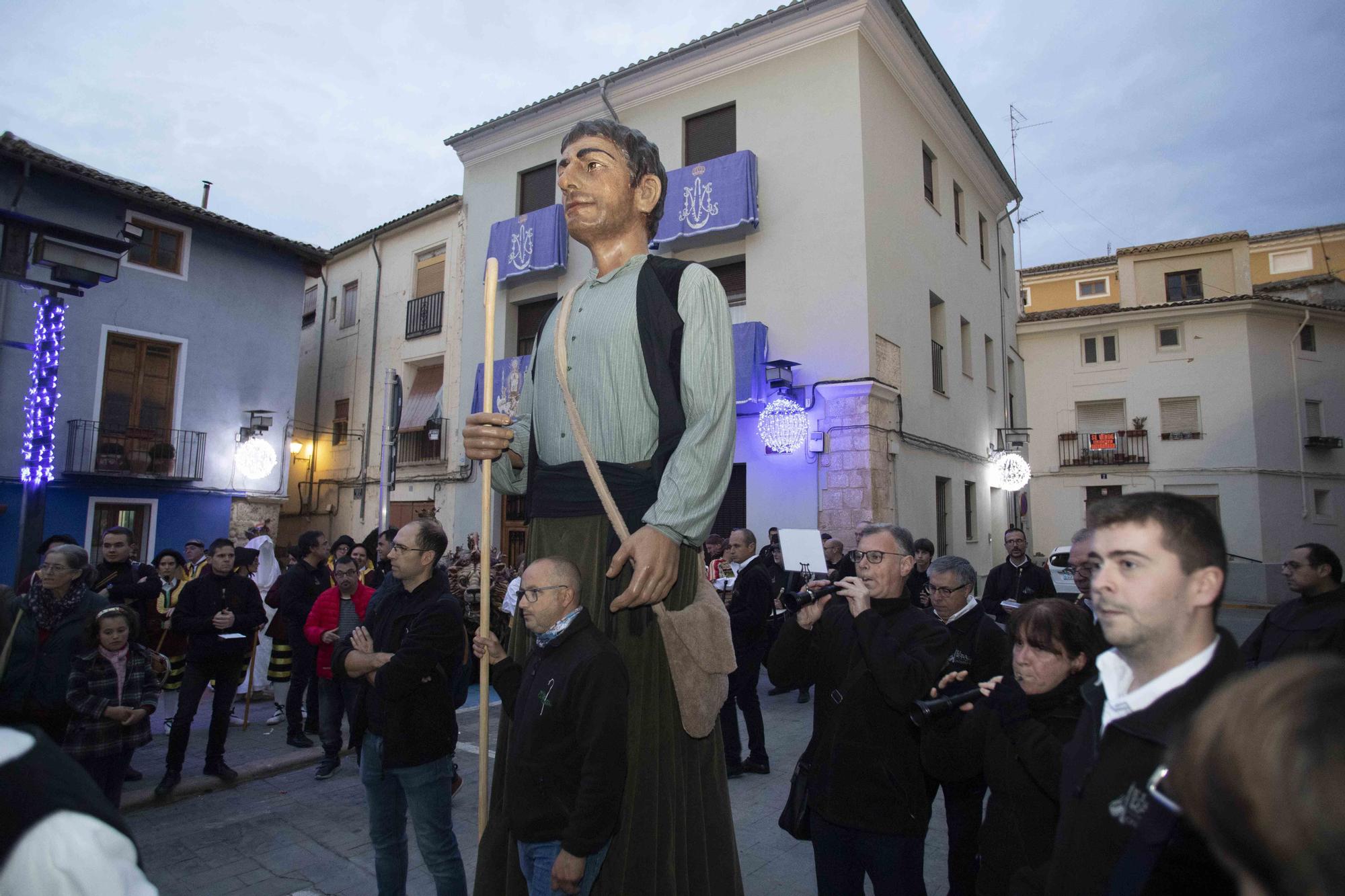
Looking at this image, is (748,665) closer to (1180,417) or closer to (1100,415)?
(1100,415)

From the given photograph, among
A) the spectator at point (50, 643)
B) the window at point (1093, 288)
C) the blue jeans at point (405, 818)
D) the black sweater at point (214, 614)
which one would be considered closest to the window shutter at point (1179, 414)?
the window at point (1093, 288)

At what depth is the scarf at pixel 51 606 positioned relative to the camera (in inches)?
164

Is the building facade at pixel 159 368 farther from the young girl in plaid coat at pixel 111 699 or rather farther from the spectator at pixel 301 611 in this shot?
the young girl in plaid coat at pixel 111 699

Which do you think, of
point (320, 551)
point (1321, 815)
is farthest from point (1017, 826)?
point (320, 551)

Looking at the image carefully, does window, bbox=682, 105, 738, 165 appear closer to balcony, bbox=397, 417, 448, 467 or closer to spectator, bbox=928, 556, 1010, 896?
balcony, bbox=397, 417, 448, 467

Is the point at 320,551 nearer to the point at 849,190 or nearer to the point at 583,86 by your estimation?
the point at 849,190

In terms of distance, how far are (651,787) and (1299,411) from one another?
89.6 ft

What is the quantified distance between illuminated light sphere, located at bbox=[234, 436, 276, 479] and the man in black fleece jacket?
52.6ft

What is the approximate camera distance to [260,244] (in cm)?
1711

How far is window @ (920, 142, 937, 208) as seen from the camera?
15250 millimetres

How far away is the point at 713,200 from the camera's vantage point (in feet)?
42.9

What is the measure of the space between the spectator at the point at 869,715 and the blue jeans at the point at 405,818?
1537 mm

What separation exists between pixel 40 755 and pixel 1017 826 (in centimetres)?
234

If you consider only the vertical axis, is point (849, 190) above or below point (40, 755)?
above
